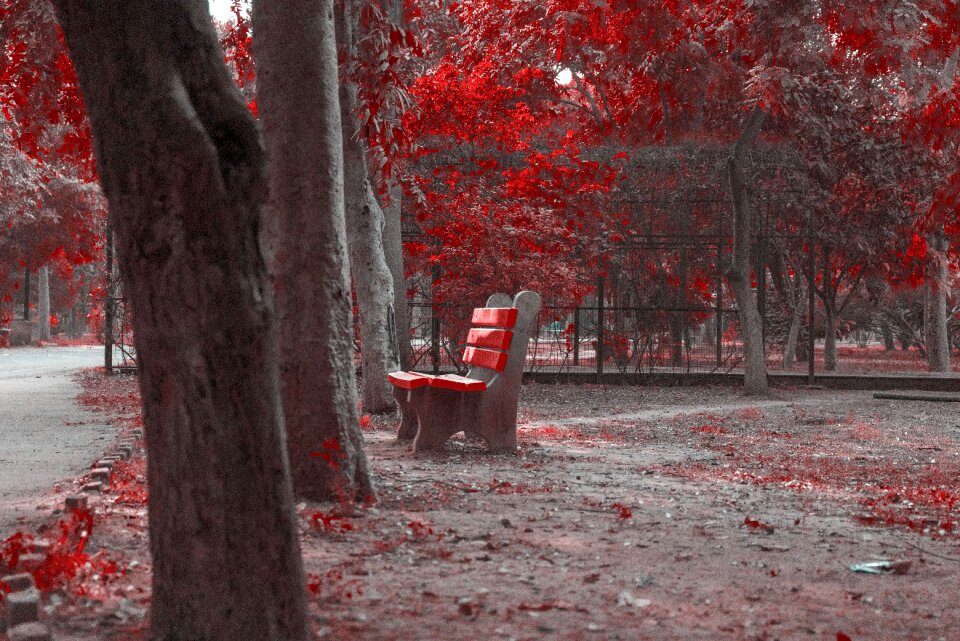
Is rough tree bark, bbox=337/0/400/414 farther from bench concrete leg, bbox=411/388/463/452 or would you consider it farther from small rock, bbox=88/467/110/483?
small rock, bbox=88/467/110/483

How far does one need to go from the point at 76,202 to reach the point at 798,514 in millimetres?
30710

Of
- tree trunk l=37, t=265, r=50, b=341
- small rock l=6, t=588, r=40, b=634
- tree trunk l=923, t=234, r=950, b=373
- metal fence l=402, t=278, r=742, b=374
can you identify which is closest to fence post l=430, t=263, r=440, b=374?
metal fence l=402, t=278, r=742, b=374

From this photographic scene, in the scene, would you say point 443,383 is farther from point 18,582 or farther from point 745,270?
point 745,270

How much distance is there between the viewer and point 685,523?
244 inches

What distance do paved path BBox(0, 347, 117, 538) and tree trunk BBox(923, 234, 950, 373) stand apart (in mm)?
15297

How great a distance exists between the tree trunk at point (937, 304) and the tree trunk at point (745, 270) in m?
6.64

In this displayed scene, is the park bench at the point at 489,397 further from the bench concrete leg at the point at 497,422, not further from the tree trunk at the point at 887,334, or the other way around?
the tree trunk at the point at 887,334

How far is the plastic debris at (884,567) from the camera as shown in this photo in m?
5.07

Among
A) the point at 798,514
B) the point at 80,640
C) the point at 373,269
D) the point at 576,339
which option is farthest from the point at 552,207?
the point at 80,640

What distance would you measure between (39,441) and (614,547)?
5.90 meters

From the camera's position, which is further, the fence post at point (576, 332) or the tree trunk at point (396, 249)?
the fence post at point (576, 332)

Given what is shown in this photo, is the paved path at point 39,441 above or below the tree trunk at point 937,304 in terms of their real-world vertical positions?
below

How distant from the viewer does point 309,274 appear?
6.42 meters

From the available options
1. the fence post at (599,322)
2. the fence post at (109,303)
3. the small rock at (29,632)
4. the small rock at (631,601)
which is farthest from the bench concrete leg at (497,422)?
the fence post at (109,303)
